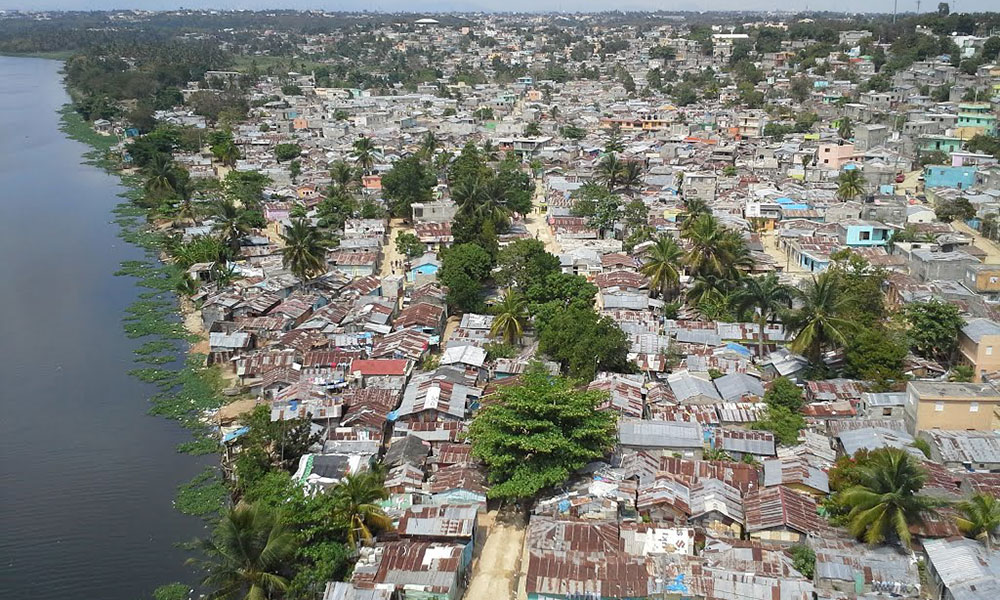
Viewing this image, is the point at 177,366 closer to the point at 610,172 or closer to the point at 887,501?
the point at 887,501

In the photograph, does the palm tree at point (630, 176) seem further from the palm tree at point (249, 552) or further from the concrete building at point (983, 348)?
the palm tree at point (249, 552)

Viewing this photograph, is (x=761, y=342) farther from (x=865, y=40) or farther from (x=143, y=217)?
(x=865, y=40)

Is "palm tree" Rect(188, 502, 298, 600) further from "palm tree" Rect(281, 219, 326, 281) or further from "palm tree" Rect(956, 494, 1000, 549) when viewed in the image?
"palm tree" Rect(281, 219, 326, 281)

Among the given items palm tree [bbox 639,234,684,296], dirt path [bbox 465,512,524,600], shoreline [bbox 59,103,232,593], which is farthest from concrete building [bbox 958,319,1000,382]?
shoreline [bbox 59,103,232,593]

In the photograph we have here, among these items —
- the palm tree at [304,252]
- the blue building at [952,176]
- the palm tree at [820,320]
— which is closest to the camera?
the palm tree at [820,320]

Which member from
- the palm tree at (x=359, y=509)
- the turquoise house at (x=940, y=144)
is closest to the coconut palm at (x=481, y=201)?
the palm tree at (x=359, y=509)

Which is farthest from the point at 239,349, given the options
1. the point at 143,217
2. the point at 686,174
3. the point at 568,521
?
the point at 686,174

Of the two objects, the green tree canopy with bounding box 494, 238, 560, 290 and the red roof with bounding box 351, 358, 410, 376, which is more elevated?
the green tree canopy with bounding box 494, 238, 560, 290
